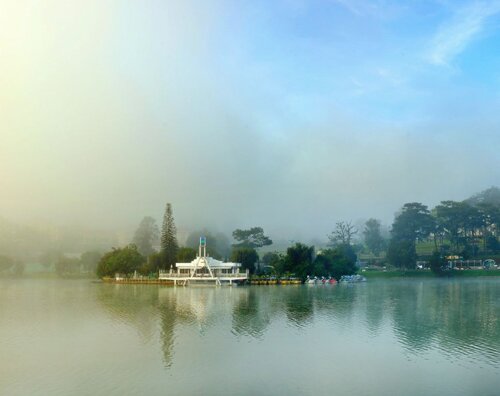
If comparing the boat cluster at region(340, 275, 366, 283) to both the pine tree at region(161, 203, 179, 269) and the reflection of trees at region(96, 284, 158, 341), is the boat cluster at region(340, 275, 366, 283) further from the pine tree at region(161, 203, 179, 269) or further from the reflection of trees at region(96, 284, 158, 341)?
the reflection of trees at region(96, 284, 158, 341)

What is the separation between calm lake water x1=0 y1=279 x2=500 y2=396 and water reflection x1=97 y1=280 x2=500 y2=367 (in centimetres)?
10

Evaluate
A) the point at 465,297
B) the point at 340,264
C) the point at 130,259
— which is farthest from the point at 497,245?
the point at 130,259

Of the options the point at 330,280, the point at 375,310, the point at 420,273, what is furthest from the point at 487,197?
the point at 375,310

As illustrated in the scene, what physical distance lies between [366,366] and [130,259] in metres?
78.3

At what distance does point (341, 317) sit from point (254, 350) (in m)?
15.1

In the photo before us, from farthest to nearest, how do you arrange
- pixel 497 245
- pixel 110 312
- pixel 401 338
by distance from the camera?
pixel 497 245
pixel 110 312
pixel 401 338

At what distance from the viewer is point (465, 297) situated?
58.3 m

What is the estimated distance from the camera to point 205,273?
283 feet

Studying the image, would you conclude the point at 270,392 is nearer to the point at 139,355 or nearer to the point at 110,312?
the point at 139,355

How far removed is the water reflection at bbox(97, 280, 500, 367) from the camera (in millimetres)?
A: 30656

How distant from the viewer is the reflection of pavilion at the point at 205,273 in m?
84.6

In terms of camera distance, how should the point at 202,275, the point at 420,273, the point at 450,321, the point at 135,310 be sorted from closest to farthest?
1. the point at 450,321
2. the point at 135,310
3. the point at 202,275
4. the point at 420,273

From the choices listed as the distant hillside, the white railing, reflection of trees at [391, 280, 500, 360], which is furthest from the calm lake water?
the distant hillside

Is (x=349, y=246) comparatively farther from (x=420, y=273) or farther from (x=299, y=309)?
(x=299, y=309)
